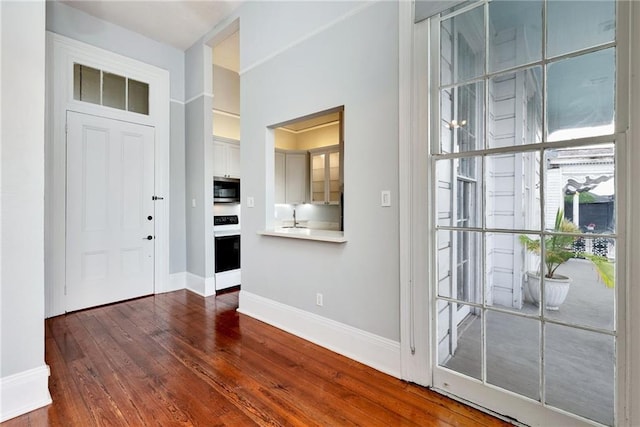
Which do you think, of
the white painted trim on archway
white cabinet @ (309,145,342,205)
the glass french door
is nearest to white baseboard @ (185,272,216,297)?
white cabinet @ (309,145,342,205)

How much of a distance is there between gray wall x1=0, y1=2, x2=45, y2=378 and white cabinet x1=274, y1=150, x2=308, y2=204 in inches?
155

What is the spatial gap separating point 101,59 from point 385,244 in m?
3.98

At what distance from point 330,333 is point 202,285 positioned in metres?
2.25

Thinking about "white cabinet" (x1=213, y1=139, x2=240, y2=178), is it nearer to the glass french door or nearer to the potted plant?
the glass french door

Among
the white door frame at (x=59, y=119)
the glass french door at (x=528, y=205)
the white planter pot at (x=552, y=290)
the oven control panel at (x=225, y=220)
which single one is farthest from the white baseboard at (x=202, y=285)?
the white planter pot at (x=552, y=290)

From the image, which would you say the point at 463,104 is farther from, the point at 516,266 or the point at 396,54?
the point at 516,266

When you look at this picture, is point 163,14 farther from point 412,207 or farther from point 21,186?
point 412,207

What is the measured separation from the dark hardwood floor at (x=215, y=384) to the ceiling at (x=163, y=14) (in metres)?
3.47

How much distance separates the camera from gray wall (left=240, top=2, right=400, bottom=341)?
2.18 metres

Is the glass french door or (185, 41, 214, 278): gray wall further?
(185, 41, 214, 278): gray wall

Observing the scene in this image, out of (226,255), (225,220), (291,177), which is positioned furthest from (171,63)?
(226,255)

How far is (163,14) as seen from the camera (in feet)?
11.8

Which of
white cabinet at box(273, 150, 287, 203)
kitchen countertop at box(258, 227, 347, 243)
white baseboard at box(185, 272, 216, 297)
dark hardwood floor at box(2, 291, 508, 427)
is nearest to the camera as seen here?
dark hardwood floor at box(2, 291, 508, 427)

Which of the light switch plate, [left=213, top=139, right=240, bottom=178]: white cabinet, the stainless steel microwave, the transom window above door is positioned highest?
the transom window above door
